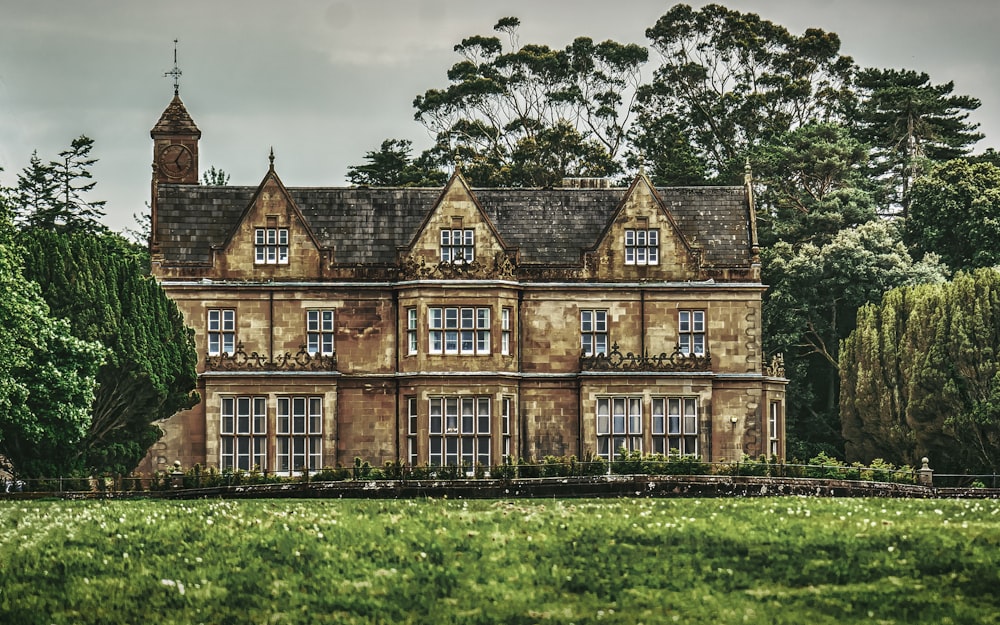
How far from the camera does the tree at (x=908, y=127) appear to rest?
9306cm

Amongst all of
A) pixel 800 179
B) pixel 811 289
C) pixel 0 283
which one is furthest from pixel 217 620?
pixel 800 179

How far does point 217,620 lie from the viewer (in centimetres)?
2809

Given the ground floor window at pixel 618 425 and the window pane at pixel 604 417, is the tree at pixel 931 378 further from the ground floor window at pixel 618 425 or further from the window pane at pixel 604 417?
the window pane at pixel 604 417

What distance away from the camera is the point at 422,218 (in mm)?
65625

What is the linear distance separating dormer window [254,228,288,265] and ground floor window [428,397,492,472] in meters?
7.83

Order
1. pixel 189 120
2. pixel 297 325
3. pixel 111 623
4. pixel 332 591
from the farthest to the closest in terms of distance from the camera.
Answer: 1. pixel 189 120
2. pixel 297 325
3. pixel 332 591
4. pixel 111 623

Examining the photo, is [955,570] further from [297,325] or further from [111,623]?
[297,325]

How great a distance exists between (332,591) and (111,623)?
3907 millimetres

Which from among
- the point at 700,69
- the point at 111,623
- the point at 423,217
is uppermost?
the point at 700,69

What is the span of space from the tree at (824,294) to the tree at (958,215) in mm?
1694

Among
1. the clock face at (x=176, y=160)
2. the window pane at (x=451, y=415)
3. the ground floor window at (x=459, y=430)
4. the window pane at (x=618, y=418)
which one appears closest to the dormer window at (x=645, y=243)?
the window pane at (x=618, y=418)

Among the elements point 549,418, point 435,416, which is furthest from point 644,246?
point 435,416

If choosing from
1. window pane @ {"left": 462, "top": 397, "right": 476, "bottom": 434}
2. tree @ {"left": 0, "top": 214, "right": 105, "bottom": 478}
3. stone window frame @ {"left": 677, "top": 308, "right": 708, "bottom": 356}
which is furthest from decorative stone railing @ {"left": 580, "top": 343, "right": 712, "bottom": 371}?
tree @ {"left": 0, "top": 214, "right": 105, "bottom": 478}

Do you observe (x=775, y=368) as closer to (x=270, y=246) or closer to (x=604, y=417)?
(x=604, y=417)
